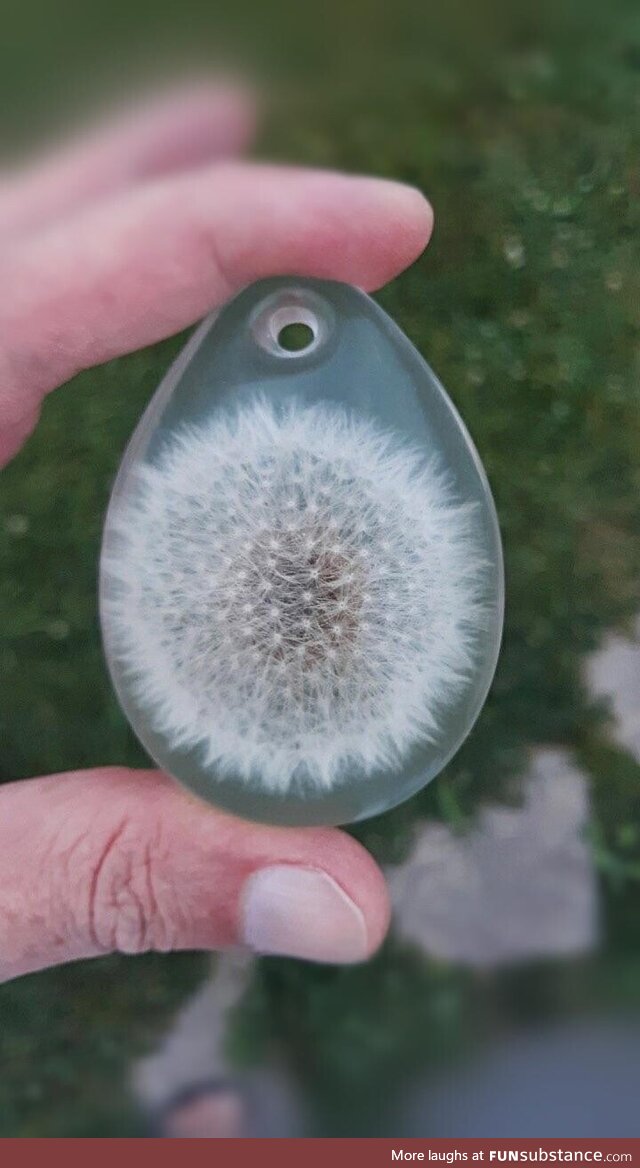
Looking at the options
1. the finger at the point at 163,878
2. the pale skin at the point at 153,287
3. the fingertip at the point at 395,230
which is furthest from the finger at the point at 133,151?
the finger at the point at 163,878

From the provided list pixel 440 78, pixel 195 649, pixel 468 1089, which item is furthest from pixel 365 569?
pixel 468 1089

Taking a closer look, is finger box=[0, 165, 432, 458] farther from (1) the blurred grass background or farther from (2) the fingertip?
(1) the blurred grass background

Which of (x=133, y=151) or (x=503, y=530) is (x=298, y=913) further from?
(x=133, y=151)

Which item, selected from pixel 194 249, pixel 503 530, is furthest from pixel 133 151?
pixel 503 530

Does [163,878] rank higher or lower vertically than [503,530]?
lower

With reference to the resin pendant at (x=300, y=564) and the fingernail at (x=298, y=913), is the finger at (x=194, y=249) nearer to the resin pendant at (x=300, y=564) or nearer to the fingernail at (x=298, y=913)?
the resin pendant at (x=300, y=564)

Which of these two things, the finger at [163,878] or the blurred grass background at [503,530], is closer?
the finger at [163,878]

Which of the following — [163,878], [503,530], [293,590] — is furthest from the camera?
[503,530]
